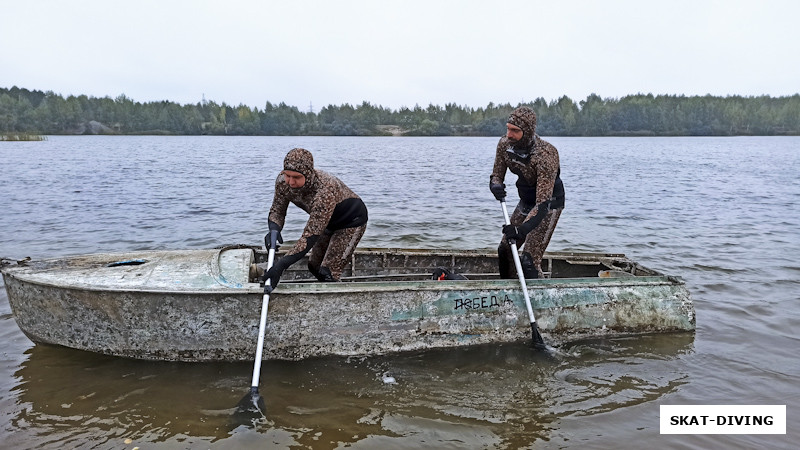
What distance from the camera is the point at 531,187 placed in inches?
258

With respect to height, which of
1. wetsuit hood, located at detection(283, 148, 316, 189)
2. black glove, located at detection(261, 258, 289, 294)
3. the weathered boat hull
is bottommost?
the weathered boat hull

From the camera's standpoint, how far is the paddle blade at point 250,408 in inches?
185

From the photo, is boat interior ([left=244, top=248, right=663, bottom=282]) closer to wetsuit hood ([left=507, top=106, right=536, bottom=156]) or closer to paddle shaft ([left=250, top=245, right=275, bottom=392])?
wetsuit hood ([left=507, top=106, right=536, bottom=156])

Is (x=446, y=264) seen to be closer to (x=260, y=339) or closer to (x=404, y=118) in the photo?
(x=260, y=339)

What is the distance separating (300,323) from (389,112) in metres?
144

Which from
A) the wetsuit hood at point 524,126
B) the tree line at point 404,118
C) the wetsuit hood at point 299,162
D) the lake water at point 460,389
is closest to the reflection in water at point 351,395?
the lake water at point 460,389

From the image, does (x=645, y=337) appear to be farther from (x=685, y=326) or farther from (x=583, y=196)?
(x=583, y=196)

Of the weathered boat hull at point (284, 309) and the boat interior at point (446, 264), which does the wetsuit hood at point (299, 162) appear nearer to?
the weathered boat hull at point (284, 309)

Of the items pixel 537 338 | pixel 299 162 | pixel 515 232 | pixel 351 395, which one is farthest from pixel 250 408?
pixel 515 232

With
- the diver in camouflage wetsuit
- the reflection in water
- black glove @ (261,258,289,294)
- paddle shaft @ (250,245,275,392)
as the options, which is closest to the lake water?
the reflection in water

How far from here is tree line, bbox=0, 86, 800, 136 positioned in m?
116

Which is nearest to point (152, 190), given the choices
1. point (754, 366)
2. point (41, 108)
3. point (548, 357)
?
point (548, 357)

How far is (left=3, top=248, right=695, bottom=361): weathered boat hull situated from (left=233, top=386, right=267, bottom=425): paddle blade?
26.3 inches

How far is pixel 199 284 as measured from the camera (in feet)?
17.5
